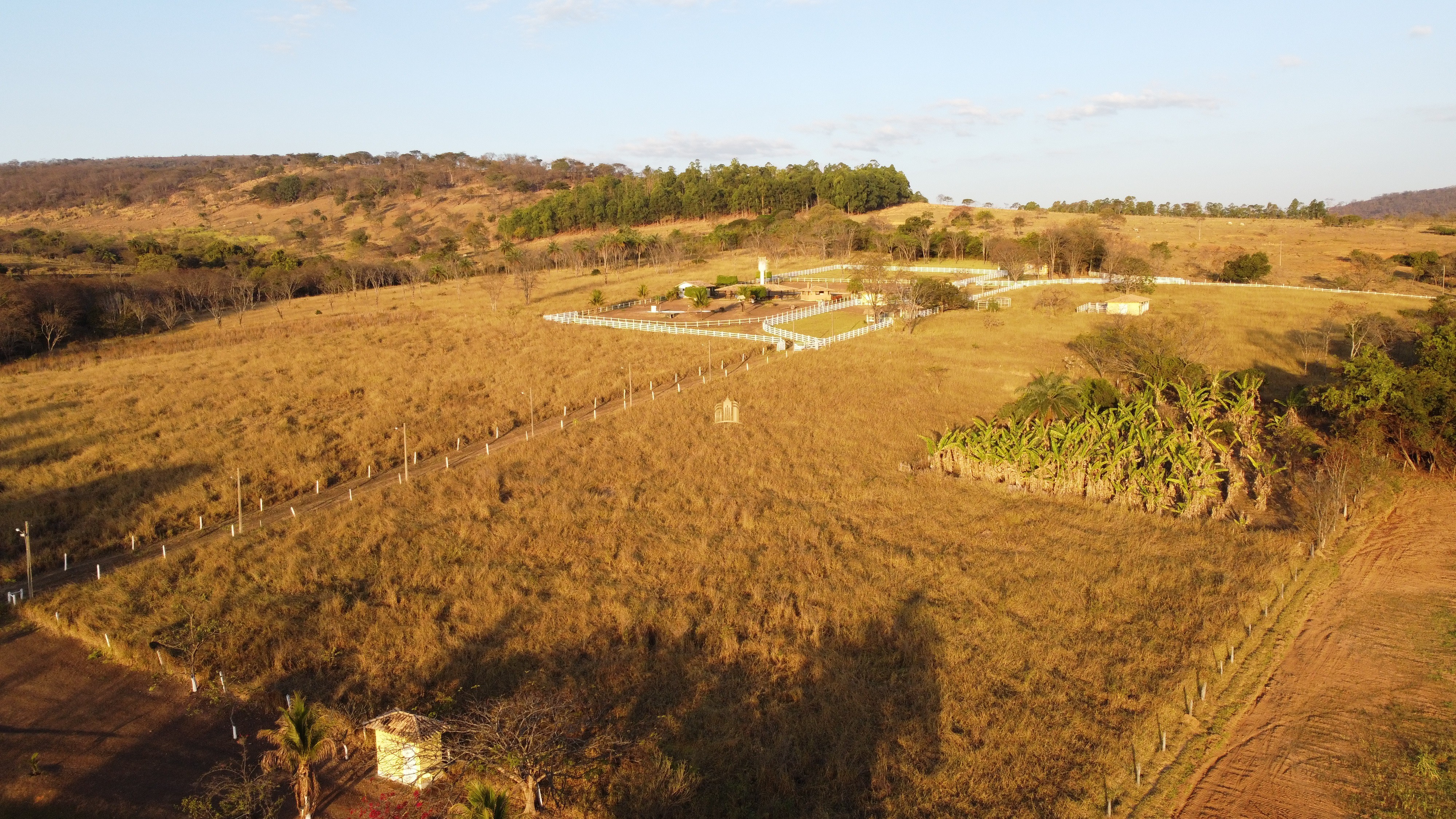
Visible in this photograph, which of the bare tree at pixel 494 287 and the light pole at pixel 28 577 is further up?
the bare tree at pixel 494 287

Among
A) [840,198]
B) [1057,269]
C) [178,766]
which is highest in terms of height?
[840,198]

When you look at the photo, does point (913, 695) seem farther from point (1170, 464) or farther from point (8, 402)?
point (8, 402)

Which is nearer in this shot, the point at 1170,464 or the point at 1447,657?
the point at 1447,657

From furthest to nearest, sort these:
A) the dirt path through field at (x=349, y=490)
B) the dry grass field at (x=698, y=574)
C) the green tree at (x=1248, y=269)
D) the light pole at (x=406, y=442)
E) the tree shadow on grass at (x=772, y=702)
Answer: the green tree at (x=1248, y=269)
the light pole at (x=406, y=442)
the dirt path through field at (x=349, y=490)
the dry grass field at (x=698, y=574)
the tree shadow on grass at (x=772, y=702)

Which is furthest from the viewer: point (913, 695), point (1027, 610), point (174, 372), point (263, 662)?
point (174, 372)

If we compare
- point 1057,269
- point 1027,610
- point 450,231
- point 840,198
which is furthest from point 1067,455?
point 450,231

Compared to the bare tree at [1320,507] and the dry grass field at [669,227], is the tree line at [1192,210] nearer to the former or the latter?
the dry grass field at [669,227]

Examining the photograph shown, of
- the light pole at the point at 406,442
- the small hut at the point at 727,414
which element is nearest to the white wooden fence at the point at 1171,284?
the small hut at the point at 727,414
